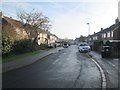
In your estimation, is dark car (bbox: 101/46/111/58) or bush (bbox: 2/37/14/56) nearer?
bush (bbox: 2/37/14/56)

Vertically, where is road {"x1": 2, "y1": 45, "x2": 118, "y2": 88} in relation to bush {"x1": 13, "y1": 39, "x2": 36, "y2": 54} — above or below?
below

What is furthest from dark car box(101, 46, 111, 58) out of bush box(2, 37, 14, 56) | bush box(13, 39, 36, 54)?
bush box(13, 39, 36, 54)

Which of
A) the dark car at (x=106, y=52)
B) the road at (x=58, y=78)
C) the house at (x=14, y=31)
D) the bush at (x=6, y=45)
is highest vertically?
the house at (x=14, y=31)

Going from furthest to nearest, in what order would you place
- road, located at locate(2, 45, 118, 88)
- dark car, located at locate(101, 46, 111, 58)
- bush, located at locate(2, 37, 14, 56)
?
dark car, located at locate(101, 46, 111, 58), bush, located at locate(2, 37, 14, 56), road, located at locate(2, 45, 118, 88)

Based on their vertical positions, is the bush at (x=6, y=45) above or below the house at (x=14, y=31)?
below

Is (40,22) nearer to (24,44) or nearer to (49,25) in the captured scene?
(49,25)

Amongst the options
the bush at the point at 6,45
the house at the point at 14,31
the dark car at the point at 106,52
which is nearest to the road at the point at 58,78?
the bush at the point at 6,45

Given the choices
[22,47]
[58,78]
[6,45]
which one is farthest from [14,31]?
[58,78]

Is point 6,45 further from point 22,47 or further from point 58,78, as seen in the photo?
point 58,78

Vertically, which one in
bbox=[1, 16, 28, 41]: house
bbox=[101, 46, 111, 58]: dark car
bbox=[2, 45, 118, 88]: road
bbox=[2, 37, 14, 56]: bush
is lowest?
bbox=[2, 45, 118, 88]: road

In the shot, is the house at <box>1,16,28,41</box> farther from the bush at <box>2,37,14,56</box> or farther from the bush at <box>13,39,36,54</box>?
the bush at <box>2,37,14,56</box>

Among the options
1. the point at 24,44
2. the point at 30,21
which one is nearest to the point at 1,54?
the point at 24,44

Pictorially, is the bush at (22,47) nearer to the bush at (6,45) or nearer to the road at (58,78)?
the bush at (6,45)

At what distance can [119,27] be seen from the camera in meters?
67.6
